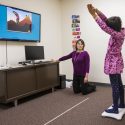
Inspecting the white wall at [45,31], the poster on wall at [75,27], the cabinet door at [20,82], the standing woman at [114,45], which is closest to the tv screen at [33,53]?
the white wall at [45,31]

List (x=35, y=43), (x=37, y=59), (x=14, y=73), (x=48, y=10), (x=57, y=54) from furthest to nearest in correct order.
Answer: (x=57, y=54), (x=48, y=10), (x=35, y=43), (x=37, y=59), (x=14, y=73)

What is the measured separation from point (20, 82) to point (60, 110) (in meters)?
0.88

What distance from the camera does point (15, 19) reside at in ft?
13.3

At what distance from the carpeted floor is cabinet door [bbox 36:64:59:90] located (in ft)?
0.74

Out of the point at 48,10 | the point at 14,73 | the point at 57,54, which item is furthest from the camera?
the point at 57,54

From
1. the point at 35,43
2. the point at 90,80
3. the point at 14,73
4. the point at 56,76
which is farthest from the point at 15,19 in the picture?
the point at 90,80

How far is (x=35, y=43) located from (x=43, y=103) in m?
1.58

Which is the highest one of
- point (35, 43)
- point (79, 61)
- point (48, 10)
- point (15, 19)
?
point (48, 10)

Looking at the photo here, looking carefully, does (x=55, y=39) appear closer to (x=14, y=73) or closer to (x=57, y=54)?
(x=57, y=54)

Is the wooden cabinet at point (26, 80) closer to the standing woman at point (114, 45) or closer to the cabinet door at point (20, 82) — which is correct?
the cabinet door at point (20, 82)

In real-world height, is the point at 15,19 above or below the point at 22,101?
above

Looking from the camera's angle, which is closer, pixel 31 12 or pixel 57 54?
pixel 31 12

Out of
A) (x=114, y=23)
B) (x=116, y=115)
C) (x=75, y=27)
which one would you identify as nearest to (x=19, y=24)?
(x=75, y=27)

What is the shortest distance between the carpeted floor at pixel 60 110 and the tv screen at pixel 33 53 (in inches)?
31.9
